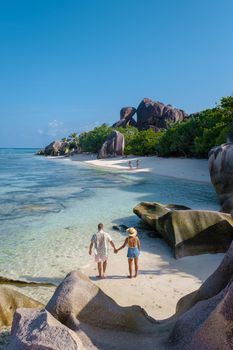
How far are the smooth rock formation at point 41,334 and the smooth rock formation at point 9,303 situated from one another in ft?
9.12

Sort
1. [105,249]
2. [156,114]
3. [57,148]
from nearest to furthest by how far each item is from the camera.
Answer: [105,249] < [156,114] < [57,148]

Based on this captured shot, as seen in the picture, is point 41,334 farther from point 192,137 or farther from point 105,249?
point 192,137

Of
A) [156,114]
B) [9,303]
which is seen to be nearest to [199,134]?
[156,114]

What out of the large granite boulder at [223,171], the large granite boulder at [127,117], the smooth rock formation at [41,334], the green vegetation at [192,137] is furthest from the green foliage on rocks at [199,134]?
the large granite boulder at [127,117]

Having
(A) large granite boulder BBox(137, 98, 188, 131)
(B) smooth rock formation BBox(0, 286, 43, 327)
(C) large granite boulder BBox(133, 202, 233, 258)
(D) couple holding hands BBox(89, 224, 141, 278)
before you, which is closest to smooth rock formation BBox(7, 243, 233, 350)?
(B) smooth rock formation BBox(0, 286, 43, 327)

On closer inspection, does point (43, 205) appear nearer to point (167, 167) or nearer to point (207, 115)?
point (167, 167)

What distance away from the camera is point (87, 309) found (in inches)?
147

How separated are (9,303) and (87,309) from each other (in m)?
2.79

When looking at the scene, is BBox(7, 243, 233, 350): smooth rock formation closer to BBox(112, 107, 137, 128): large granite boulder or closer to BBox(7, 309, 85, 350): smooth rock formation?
BBox(7, 309, 85, 350): smooth rock formation

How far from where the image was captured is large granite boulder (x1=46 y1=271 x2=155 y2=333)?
3.62 m

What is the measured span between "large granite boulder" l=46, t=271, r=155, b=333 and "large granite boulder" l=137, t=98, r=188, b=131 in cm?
7994

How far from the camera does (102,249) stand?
359 inches

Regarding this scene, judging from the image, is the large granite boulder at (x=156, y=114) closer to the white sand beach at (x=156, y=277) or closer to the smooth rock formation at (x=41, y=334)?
the white sand beach at (x=156, y=277)

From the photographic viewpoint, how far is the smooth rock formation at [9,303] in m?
5.68
